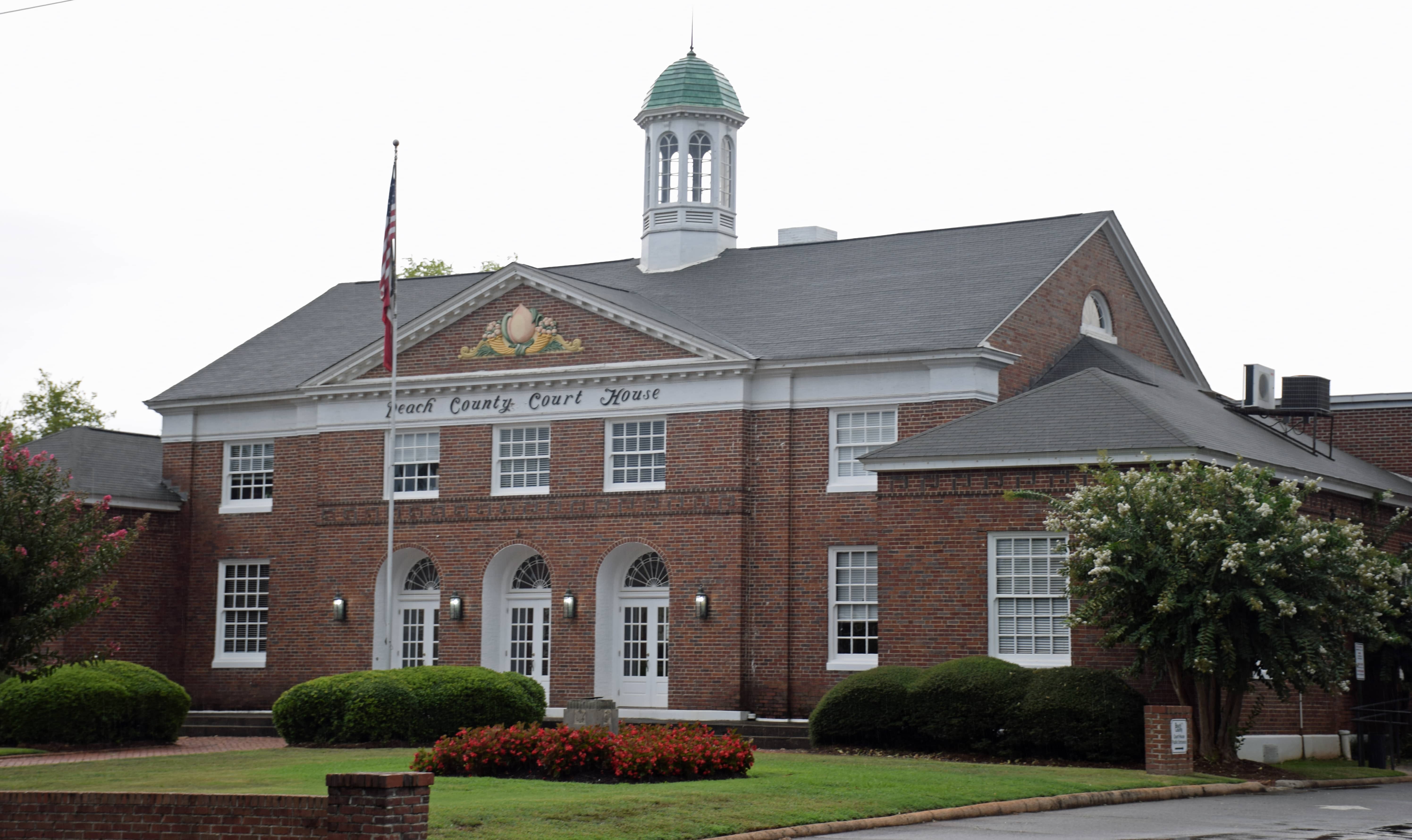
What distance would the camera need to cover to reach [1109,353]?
32.6 metres

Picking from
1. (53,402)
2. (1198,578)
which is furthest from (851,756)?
(53,402)

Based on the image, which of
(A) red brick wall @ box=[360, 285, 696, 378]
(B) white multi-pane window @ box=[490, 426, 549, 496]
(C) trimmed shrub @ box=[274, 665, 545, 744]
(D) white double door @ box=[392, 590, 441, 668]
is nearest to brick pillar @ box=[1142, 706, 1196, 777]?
(C) trimmed shrub @ box=[274, 665, 545, 744]

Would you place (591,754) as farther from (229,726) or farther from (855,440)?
(229,726)

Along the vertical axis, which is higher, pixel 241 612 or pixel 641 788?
pixel 241 612

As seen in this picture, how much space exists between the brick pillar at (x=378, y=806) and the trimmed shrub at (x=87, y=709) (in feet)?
54.0

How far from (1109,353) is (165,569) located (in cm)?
2061

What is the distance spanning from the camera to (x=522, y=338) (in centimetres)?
3309

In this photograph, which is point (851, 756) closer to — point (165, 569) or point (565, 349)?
point (565, 349)

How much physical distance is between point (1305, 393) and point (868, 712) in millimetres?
12532

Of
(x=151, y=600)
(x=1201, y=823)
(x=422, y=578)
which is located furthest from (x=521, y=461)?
(x=1201, y=823)

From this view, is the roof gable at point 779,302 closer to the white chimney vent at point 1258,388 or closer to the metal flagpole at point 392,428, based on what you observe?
the metal flagpole at point 392,428

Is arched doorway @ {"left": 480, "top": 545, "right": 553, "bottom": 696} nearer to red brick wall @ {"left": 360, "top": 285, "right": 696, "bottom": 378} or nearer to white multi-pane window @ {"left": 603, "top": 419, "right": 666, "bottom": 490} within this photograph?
white multi-pane window @ {"left": 603, "top": 419, "right": 666, "bottom": 490}

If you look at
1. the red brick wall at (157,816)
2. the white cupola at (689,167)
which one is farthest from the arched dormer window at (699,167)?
the red brick wall at (157,816)

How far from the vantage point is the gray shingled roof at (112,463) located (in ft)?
119
